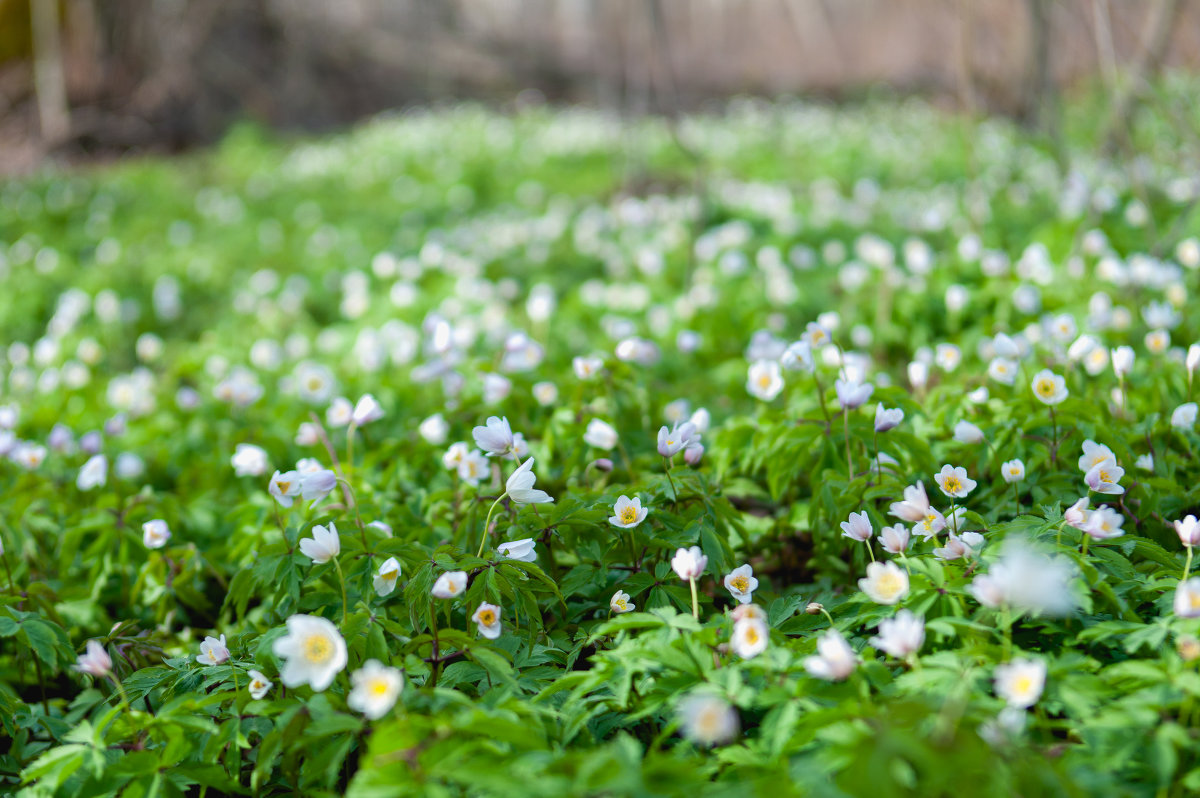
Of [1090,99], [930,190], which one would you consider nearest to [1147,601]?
[930,190]

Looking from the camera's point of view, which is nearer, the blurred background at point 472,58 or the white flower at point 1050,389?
the white flower at point 1050,389

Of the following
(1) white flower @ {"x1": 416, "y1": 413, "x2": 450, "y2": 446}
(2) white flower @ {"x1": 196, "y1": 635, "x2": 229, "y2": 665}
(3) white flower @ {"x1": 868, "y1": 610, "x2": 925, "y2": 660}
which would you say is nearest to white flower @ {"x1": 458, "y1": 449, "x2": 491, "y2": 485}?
(1) white flower @ {"x1": 416, "y1": 413, "x2": 450, "y2": 446}

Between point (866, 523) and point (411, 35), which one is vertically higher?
point (411, 35)

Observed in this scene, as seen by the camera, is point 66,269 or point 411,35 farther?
point 411,35

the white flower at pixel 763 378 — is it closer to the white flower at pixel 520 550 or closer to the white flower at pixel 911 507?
the white flower at pixel 911 507

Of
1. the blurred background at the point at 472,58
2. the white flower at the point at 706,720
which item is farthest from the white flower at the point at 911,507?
the blurred background at the point at 472,58

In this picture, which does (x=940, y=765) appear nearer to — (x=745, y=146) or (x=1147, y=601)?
(x=1147, y=601)

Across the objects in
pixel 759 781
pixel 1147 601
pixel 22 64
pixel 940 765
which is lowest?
pixel 1147 601
